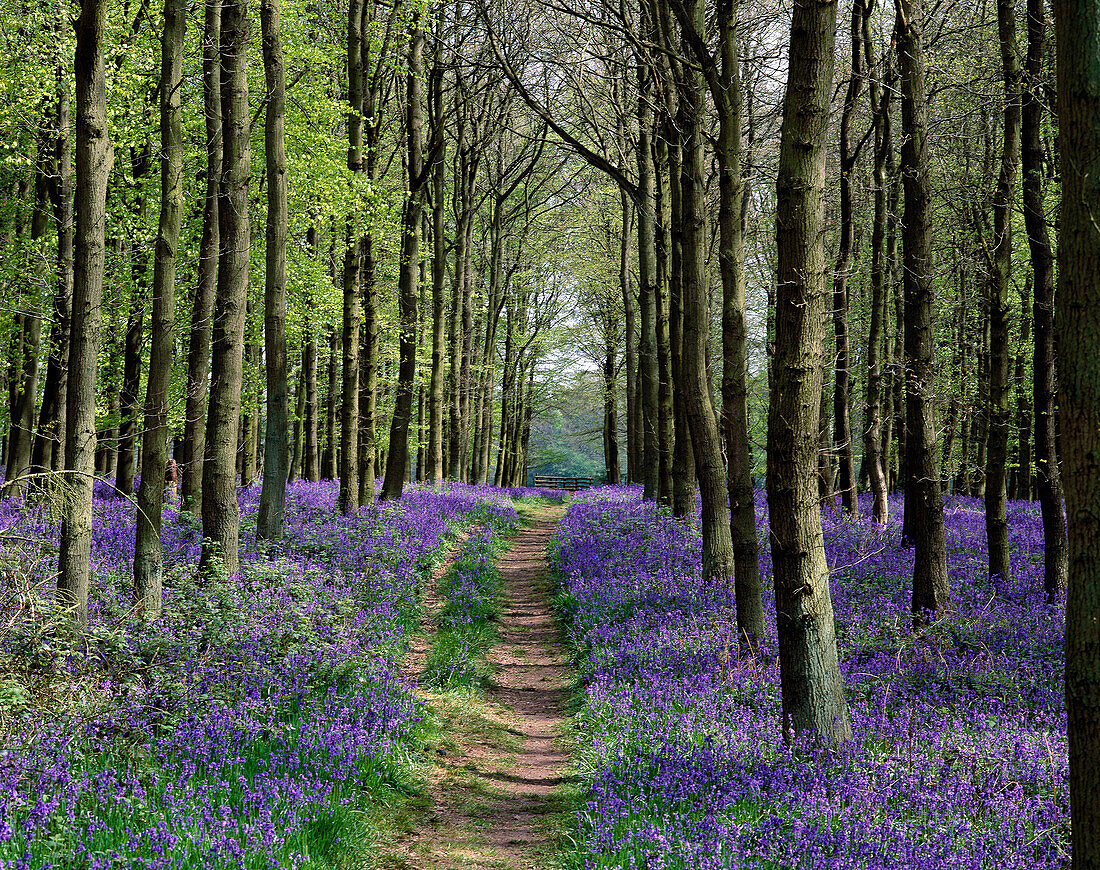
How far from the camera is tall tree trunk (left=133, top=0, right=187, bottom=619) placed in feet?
24.5

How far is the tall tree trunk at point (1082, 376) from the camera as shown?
267 cm

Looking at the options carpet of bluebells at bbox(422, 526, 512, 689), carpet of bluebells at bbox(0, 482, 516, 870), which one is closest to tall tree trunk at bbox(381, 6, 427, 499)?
carpet of bluebells at bbox(422, 526, 512, 689)

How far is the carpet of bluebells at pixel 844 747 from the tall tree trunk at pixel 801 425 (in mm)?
459

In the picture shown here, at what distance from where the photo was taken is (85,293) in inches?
245

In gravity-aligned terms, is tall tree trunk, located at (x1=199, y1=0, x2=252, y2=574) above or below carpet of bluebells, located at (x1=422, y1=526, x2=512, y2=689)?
above

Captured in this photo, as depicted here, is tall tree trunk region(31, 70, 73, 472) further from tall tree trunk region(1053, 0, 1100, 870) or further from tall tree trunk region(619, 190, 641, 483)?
tall tree trunk region(1053, 0, 1100, 870)

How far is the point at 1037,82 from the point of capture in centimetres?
835

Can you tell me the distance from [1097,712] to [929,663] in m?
5.21

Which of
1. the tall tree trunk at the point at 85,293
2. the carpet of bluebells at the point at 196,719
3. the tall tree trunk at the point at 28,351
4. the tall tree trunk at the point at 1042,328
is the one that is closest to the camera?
the carpet of bluebells at the point at 196,719

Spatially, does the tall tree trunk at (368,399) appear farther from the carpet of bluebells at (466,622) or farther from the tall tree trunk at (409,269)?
the carpet of bluebells at (466,622)

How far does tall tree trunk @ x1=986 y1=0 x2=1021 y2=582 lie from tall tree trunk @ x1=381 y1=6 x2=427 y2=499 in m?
10.5

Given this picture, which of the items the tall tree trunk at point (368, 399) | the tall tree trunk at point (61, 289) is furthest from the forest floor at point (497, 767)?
the tall tree trunk at point (61, 289)

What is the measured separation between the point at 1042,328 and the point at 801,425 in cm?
681

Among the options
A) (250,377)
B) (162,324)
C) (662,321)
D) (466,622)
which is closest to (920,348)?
(466,622)
